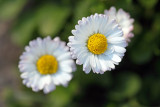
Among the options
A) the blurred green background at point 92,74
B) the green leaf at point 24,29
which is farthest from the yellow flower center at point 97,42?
the green leaf at point 24,29

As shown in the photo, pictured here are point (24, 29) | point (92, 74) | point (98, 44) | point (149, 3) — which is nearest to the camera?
point (98, 44)

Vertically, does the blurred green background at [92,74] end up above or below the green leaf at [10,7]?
below

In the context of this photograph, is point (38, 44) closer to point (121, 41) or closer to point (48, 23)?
point (121, 41)

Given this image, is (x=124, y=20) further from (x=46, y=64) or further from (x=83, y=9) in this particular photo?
(x=46, y=64)

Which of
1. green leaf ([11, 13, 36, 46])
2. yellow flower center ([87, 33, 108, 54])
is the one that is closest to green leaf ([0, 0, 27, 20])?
green leaf ([11, 13, 36, 46])

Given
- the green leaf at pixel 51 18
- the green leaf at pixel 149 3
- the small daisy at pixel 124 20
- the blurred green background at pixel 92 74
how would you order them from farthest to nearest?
the green leaf at pixel 51 18 < the blurred green background at pixel 92 74 < the green leaf at pixel 149 3 < the small daisy at pixel 124 20

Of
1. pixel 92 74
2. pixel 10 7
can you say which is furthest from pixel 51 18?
pixel 92 74

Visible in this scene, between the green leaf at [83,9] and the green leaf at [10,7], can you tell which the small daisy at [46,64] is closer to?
the green leaf at [83,9]

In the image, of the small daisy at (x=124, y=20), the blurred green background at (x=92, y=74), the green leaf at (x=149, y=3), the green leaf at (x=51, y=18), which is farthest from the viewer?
the green leaf at (x=51, y=18)

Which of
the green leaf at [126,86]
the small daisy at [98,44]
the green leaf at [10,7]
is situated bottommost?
the small daisy at [98,44]
